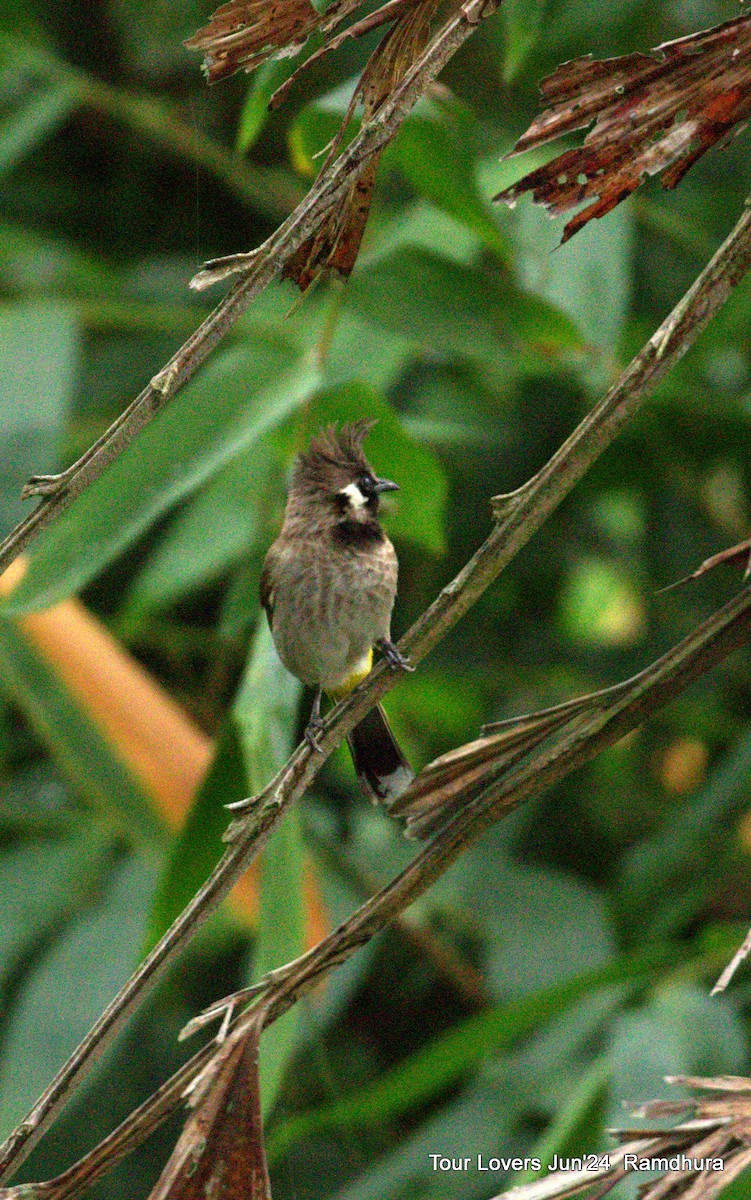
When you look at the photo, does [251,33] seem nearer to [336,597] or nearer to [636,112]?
[636,112]

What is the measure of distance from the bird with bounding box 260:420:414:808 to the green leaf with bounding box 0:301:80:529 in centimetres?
47

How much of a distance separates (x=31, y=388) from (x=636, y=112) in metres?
2.04

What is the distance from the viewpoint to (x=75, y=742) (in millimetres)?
3205

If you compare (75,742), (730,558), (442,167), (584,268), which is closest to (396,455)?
(442,167)

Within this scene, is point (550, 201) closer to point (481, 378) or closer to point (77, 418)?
point (481, 378)

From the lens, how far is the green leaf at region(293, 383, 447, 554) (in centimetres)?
224

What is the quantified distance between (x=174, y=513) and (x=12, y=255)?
0.77 metres

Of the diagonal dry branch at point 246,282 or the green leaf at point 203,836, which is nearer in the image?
the diagonal dry branch at point 246,282

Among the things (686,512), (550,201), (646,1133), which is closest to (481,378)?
(686,512)

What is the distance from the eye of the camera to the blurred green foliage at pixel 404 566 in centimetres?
259

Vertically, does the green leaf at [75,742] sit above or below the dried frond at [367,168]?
above

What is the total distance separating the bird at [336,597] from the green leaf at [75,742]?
3.11 feet

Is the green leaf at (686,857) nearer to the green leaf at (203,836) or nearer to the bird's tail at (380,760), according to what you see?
the bird's tail at (380,760)

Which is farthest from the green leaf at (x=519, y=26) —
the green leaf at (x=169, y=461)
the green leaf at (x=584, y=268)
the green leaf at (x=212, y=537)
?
the green leaf at (x=212, y=537)
